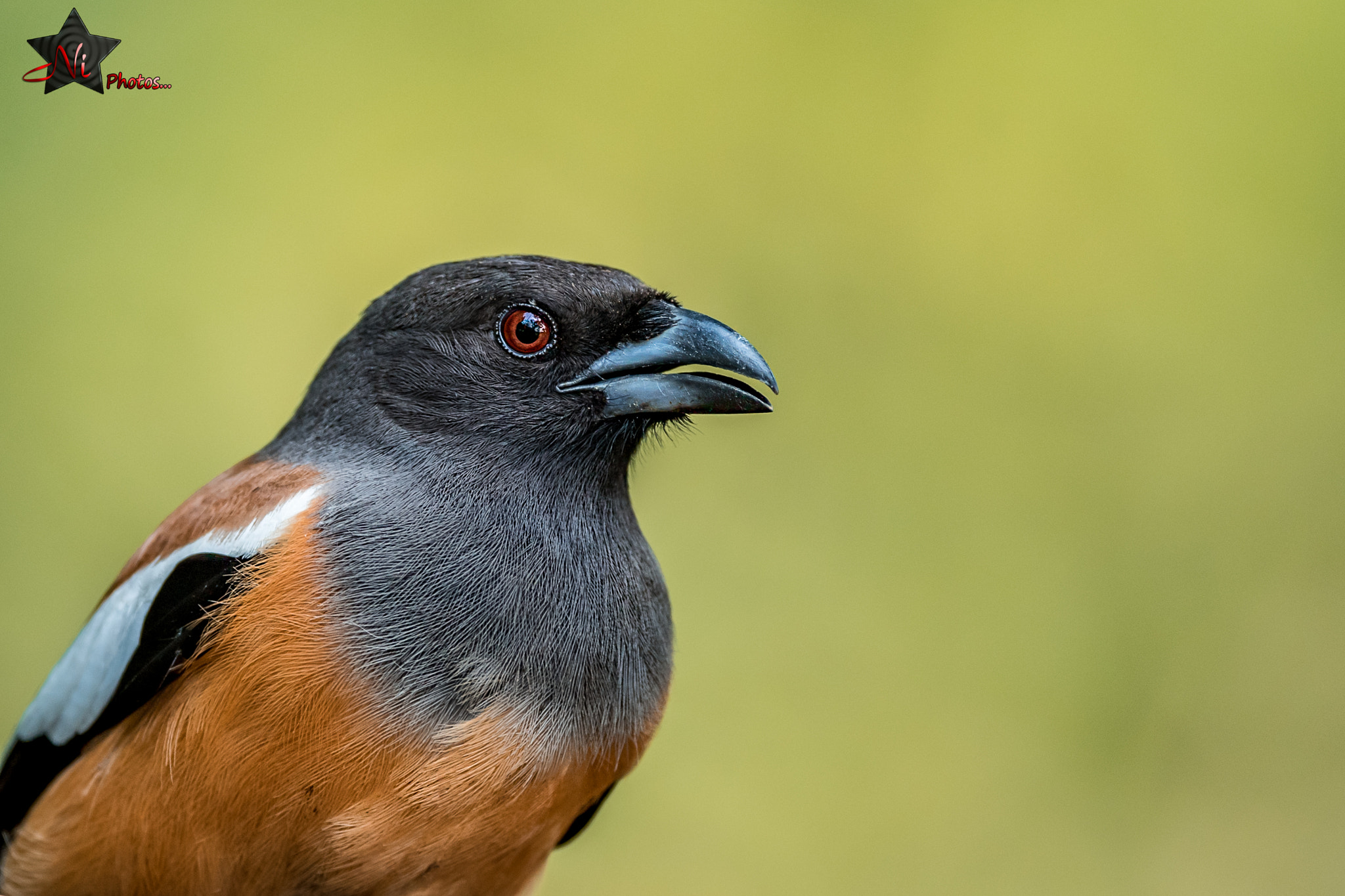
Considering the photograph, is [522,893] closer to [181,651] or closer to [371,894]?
[371,894]

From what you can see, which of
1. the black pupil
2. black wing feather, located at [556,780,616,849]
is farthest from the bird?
black wing feather, located at [556,780,616,849]

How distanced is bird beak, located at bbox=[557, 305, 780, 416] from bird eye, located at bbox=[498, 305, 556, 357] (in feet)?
0.48

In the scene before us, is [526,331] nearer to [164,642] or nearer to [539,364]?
[539,364]

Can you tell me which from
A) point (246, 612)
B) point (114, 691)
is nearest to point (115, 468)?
point (114, 691)

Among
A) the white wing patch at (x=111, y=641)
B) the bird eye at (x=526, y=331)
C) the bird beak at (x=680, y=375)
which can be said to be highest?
the bird eye at (x=526, y=331)

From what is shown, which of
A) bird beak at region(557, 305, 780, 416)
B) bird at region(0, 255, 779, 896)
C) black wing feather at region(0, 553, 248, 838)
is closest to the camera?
bird at region(0, 255, 779, 896)

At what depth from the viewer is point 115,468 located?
20.4 ft

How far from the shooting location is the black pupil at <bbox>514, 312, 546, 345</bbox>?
11.5 feet

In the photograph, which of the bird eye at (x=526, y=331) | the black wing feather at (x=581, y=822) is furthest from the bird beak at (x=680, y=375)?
the black wing feather at (x=581, y=822)

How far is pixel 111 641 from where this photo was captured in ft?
11.5

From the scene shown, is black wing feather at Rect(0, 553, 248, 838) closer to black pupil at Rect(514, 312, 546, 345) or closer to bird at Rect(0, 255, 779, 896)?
bird at Rect(0, 255, 779, 896)

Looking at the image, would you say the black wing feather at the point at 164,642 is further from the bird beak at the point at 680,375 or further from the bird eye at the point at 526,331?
the bird beak at the point at 680,375

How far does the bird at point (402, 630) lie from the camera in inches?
117

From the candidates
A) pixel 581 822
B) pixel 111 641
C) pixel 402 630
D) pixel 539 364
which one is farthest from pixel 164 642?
pixel 581 822
